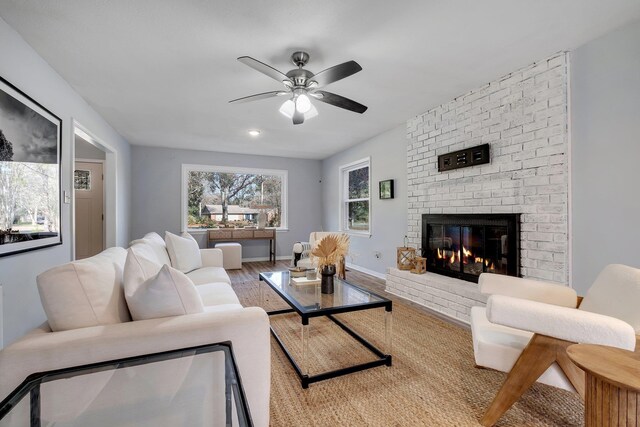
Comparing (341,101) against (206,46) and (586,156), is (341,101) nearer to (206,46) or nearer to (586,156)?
(206,46)

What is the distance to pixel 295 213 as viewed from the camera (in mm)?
6652

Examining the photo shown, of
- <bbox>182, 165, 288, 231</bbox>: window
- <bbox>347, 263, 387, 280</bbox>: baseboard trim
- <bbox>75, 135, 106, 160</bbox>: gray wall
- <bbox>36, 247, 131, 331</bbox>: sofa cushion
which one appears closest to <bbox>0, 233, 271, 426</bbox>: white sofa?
<bbox>36, 247, 131, 331</bbox>: sofa cushion

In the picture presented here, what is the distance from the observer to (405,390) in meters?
1.72

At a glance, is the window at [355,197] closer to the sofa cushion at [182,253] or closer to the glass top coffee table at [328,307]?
the glass top coffee table at [328,307]

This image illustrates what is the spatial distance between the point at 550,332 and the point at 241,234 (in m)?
5.33

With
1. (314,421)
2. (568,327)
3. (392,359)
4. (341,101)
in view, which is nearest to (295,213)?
(341,101)

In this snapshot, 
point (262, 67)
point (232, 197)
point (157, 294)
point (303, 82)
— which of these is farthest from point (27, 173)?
point (232, 197)

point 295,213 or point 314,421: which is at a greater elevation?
point 295,213

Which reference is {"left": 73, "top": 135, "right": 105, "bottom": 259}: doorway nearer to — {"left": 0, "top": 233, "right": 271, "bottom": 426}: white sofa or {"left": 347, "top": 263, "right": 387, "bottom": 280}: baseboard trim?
{"left": 347, "top": 263, "right": 387, "bottom": 280}: baseboard trim

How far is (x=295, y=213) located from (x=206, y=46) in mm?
4653

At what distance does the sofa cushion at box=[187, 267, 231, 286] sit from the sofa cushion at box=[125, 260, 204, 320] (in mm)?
1358

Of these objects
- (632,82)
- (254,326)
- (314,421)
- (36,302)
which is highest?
(632,82)

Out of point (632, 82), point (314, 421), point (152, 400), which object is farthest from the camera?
point (632, 82)

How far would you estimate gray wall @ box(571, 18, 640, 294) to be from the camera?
6.44 ft
